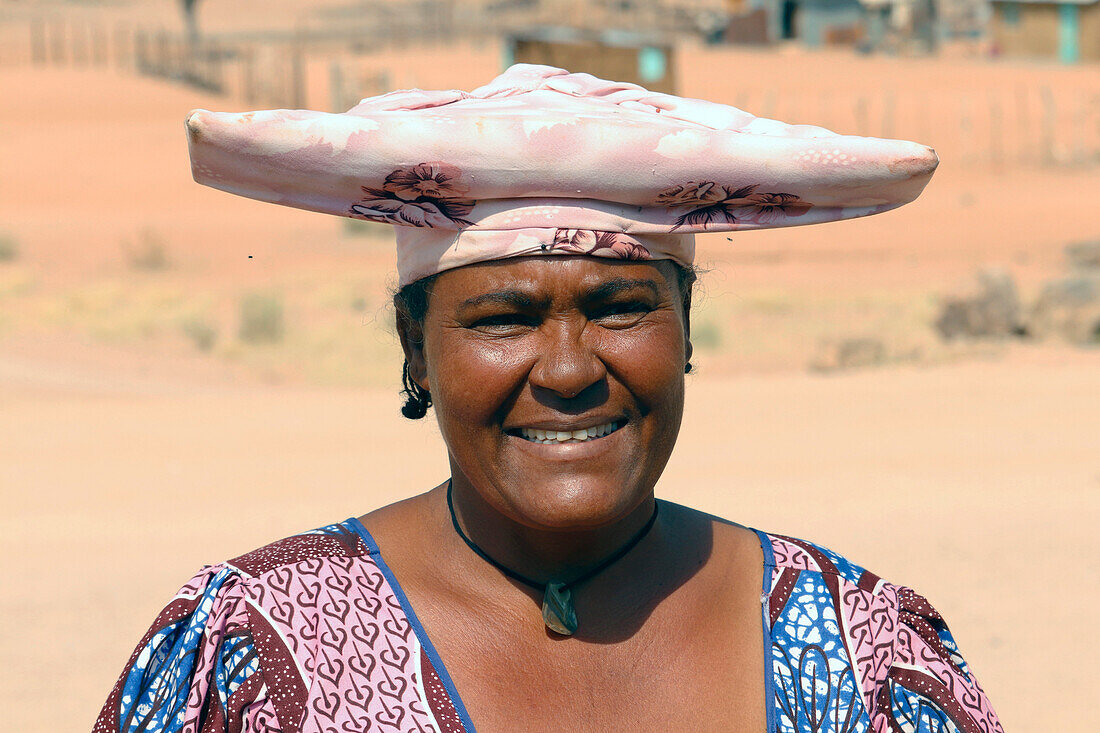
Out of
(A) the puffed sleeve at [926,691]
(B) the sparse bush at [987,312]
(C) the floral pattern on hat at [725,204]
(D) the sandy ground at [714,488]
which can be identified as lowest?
(D) the sandy ground at [714,488]

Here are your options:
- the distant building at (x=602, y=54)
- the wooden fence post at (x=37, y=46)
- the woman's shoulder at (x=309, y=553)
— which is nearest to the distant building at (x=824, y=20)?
the distant building at (x=602, y=54)

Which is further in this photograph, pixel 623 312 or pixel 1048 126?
pixel 1048 126

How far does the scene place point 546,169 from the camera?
6.49 ft

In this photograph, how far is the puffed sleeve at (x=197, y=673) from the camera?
2.08 m

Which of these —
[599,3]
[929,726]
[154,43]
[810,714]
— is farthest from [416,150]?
[599,3]

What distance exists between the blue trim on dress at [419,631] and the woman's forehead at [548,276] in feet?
1.53

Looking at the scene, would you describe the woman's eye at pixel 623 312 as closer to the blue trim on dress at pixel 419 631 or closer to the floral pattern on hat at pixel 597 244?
the floral pattern on hat at pixel 597 244

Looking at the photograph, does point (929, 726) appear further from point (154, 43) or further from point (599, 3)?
point (599, 3)

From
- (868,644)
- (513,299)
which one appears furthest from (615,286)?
(868,644)

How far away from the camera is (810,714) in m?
2.20

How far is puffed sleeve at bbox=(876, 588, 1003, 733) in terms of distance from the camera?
7.30ft

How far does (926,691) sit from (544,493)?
72cm

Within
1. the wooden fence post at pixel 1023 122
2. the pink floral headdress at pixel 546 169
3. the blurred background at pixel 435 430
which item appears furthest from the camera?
the wooden fence post at pixel 1023 122

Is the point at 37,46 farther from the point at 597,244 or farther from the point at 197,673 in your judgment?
the point at 597,244
